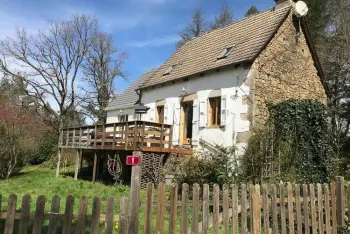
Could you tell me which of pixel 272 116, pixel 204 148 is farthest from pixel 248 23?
pixel 204 148

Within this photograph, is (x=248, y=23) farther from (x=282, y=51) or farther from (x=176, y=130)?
(x=176, y=130)

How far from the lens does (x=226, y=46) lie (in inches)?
610

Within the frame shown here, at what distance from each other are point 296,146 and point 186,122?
18.5 ft

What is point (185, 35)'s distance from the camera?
1340 inches

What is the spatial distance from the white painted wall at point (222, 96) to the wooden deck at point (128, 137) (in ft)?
3.53

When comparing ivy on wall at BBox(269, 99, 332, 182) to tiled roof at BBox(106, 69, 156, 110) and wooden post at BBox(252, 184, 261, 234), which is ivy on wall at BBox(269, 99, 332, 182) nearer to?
wooden post at BBox(252, 184, 261, 234)

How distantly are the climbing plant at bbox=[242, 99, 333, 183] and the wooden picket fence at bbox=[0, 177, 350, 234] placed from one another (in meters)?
5.48

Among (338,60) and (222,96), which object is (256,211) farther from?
(338,60)

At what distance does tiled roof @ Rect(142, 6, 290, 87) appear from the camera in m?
13.6

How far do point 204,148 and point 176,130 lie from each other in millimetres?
2219

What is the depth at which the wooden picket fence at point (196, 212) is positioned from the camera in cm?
333

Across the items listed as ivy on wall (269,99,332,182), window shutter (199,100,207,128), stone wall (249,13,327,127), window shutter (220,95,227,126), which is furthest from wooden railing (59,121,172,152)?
ivy on wall (269,99,332,182)

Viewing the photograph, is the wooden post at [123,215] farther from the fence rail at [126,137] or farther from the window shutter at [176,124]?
the window shutter at [176,124]

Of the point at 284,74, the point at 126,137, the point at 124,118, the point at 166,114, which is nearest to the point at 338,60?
the point at 284,74
